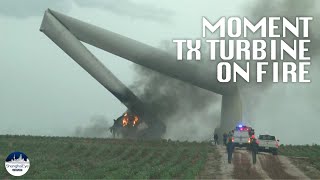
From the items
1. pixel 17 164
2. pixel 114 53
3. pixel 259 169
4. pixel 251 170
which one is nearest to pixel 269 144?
pixel 259 169

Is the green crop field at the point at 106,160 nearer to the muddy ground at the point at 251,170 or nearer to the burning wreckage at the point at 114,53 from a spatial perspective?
the muddy ground at the point at 251,170

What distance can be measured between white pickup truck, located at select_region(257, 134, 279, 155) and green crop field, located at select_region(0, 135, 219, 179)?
4.36 meters

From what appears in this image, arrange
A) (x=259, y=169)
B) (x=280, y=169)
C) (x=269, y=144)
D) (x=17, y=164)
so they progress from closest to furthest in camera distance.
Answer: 1. (x=17, y=164)
2. (x=259, y=169)
3. (x=280, y=169)
4. (x=269, y=144)

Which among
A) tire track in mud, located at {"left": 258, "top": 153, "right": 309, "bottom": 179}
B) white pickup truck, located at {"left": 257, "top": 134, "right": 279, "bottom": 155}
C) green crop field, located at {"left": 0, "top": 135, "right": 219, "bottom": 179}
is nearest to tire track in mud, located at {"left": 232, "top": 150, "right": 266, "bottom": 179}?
tire track in mud, located at {"left": 258, "top": 153, "right": 309, "bottom": 179}

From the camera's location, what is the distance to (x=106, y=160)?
134ft

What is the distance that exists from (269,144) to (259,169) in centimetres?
1532

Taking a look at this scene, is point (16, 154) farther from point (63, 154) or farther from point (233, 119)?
point (233, 119)

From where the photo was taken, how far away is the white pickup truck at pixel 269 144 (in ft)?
160

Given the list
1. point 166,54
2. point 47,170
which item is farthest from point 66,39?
point 47,170

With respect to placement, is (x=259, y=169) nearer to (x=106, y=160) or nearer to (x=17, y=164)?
(x=106, y=160)

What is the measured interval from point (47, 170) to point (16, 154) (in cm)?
1182

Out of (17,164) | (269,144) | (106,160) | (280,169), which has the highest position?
(269,144)

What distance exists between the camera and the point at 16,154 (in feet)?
63.8

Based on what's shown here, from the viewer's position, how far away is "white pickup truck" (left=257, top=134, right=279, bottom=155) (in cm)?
4876
